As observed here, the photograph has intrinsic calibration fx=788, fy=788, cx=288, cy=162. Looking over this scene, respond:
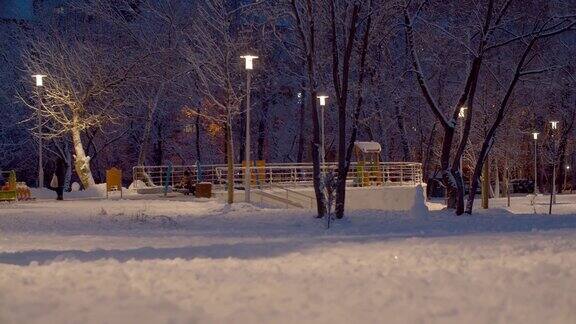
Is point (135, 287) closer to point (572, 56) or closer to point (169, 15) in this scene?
point (572, 56)

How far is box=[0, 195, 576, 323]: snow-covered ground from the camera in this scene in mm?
7867

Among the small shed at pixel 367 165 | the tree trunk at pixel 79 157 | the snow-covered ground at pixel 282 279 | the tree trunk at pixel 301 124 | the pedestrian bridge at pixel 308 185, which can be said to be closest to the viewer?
the snow-covered ground at pixel 282 279

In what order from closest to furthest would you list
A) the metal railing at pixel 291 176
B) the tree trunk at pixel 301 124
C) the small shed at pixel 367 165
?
1. the metal railing at pixel 291 176
2. the small shed at pixel 367 165
3. the tree trunk at pixel 301 124

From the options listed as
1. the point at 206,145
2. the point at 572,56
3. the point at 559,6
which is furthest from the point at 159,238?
the point at 206,145

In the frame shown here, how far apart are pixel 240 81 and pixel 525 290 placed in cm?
2812

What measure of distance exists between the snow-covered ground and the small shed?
21.1 m

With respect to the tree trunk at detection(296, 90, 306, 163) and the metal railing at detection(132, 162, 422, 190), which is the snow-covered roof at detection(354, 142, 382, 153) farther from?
the tree trunk at detection(296, 90, 306, 163)

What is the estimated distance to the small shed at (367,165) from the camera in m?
39.7

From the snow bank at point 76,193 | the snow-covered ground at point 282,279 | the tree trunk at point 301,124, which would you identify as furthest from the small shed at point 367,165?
the snow-covered ground at point 282,279

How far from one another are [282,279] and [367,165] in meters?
31.1

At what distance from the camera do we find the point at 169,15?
148 ft

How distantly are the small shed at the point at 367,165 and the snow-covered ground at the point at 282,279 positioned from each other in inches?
830

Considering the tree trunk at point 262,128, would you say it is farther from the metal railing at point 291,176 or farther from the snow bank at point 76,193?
the snow bank at point 76,193

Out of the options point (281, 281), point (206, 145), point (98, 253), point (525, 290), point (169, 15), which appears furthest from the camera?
point (206, 145)
